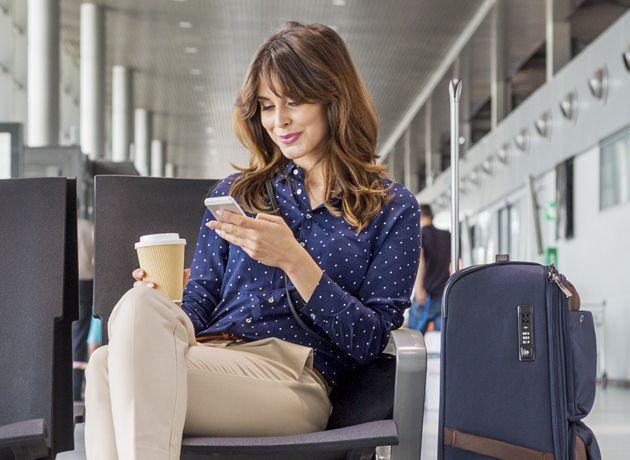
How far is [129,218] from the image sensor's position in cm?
280

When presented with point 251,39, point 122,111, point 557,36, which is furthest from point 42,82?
point 122,111

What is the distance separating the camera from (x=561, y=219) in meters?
12.8

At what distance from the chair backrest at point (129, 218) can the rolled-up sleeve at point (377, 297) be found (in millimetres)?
762

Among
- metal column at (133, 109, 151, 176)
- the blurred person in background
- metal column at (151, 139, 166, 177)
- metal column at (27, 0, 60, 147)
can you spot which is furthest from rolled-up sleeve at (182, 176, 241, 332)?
metal column at (151, 139, 166, 177)

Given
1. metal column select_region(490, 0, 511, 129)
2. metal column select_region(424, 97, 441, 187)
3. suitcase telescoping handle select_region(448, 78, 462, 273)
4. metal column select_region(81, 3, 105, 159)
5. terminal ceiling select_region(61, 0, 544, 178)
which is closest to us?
suitcase telescoping handle select_region(448, 78, 462, 273)

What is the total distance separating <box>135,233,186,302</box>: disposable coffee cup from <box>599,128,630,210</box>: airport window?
8.79 m

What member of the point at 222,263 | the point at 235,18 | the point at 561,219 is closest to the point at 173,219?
the point at 222,263

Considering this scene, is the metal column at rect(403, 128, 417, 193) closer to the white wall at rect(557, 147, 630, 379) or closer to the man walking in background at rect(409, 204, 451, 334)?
the white wall at rect(557, 147, 630, 379)

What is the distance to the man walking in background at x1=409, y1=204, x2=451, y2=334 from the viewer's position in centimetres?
846

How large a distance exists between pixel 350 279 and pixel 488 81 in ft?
54.0

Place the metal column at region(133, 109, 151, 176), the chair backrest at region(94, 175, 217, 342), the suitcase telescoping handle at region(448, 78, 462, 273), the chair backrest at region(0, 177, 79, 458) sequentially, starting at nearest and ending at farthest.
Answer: the chair backrest at region(0, 177, 79, 458), the chair backrest at region(94, 175, 217, 342), the suitcase telescoping handle at region(448, 78, 462, 273), the metal column at region(133, 109, 151, 176)

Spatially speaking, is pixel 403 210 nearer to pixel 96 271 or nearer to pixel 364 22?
pixel 96 271

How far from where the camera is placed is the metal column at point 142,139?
24.5m

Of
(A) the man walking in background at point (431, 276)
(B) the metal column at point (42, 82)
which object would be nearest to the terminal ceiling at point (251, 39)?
(B) the metal column at point (42, 82)
